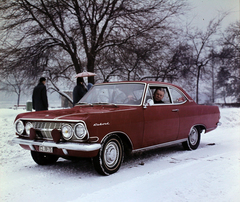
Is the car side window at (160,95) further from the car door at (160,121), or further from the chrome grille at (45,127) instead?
the chrome grille at (45,127)

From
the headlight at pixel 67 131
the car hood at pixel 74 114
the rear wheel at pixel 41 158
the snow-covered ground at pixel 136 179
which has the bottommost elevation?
the snow-covered ground at pixel 136 179

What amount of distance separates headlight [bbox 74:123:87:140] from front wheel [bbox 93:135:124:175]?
0.40 metres

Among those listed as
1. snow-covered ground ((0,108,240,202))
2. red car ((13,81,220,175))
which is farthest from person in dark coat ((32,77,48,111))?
red car ((13,81,220,175))

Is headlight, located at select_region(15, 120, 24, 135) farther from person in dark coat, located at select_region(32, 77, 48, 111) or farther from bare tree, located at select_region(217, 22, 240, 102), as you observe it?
bare tree, located at select_region(217, 22, 240, 102)

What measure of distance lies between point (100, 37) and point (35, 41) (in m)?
3.29

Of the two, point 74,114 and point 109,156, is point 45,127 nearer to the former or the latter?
point 74,114

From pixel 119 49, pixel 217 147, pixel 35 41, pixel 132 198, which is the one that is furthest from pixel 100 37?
pixel 132 198

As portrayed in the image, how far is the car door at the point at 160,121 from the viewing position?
527 centimetres

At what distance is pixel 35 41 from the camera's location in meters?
13.4

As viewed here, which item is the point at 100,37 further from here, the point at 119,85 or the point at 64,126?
the point at 64,126

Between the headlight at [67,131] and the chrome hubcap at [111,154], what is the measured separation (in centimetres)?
65

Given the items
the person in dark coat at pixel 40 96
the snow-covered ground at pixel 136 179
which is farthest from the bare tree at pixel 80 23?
the snow-covered ground at pixel 136 179

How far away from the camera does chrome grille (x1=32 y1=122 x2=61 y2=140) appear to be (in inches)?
178

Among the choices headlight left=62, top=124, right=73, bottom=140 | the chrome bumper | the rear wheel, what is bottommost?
the rear wheel
